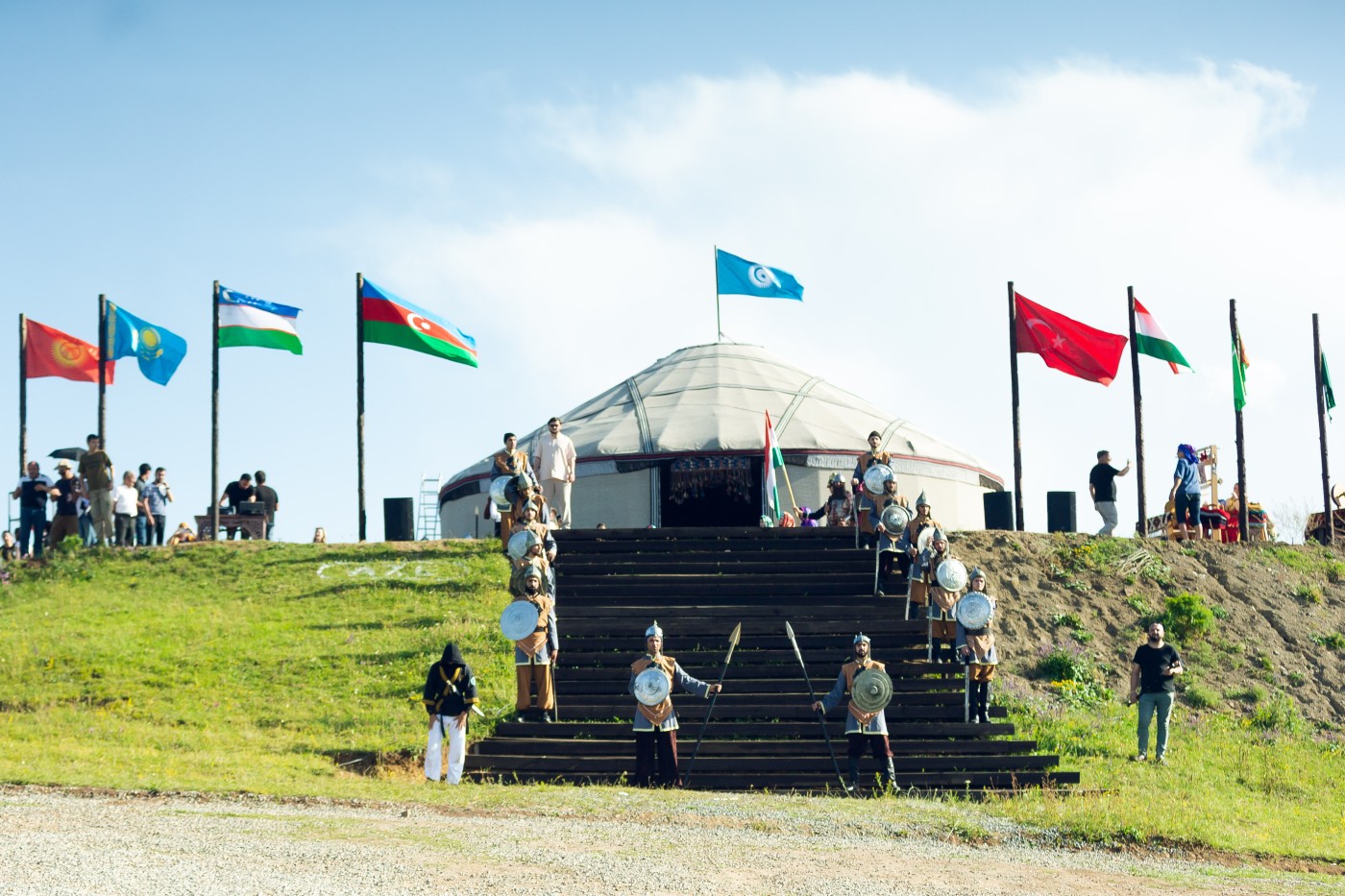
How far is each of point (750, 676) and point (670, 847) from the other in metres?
5.39

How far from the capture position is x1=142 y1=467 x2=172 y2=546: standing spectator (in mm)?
22422

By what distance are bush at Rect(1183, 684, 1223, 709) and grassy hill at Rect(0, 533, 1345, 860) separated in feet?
0.16

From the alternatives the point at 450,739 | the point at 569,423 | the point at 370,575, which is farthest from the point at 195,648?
the point at 569,423

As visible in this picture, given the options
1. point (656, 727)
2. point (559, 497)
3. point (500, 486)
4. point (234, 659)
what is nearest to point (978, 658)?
point (656, 727)

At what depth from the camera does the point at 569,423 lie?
2788 centimetres

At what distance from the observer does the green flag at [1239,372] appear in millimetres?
23094

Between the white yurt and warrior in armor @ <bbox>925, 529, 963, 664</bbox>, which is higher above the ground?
the white yurt

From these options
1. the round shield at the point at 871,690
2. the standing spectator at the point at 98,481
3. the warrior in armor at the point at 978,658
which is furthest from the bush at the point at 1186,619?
the standing spectator at the point at 98,481

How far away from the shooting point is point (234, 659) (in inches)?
664

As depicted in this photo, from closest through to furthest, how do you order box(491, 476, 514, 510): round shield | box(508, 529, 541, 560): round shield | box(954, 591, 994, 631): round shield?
box(954, 591, 994, 631): round shield → box(508, 529, 541, 560): round shield → box(491, 476, 514, 510): round shield

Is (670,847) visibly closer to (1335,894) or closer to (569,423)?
(1335,894)

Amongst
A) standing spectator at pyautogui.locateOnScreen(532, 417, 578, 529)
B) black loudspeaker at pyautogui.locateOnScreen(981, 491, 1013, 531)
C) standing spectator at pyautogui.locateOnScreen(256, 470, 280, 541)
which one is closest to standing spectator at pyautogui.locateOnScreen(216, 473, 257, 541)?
standing spectator at pyautogui.locateOnScreen(256, 470, 280, 541)

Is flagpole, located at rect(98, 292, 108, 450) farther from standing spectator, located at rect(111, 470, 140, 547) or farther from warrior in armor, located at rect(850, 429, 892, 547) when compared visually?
warrior in armor, located at rect(850, 429, 892, 547)

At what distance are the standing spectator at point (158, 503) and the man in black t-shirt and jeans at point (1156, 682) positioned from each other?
14.3 m
